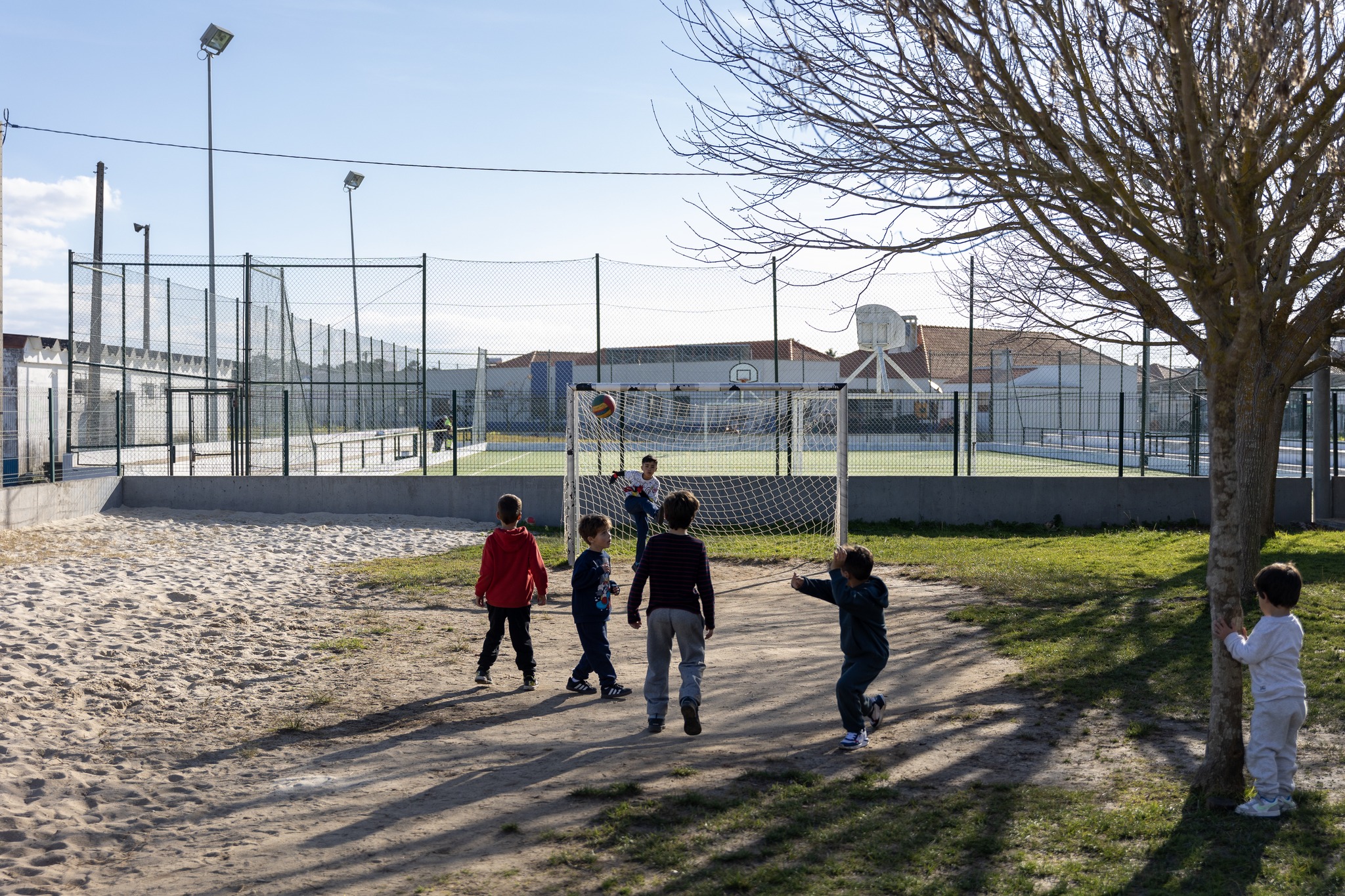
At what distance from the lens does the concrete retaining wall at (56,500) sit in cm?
1474

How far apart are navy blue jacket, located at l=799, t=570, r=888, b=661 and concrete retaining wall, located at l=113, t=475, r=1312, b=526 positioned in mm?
11309

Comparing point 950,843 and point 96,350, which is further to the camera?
point 96,350

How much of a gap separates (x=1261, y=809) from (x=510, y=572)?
4503 millimetres

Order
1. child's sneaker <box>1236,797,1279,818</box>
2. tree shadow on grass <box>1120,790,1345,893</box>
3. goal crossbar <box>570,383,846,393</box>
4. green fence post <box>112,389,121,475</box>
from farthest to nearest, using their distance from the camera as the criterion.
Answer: green fence post <box>112,389,121,475</box>, goal crossbar <box>570,383,846,393</box>, child's sneaker <box>1236,797,1279,818</box>, tree shadow on grass <box>1120,790,1345,893</box>

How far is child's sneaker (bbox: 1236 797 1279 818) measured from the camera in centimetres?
438

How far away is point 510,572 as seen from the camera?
6.98 m

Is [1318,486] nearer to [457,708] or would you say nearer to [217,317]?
[457,708]

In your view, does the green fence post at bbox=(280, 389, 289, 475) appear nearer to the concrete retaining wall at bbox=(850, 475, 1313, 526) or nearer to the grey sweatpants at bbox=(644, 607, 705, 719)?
the concrete retaining wall at bbox=(850, 475, 1313, 526)

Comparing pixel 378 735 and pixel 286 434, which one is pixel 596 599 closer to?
pixel 378 735

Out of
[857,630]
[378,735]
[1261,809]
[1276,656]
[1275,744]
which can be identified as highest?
[1276,656]

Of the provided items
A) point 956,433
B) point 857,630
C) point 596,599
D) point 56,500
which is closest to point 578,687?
point 596,599

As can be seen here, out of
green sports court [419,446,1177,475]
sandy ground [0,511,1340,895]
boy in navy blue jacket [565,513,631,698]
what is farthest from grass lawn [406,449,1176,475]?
boy in navy blue jacket [565,513,631,698]

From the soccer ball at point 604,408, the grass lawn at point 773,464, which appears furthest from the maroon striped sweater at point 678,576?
the grass lawn at point 773,464

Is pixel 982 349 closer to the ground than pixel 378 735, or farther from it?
farther from it
